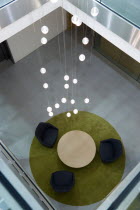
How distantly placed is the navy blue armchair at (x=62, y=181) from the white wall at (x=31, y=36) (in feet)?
17.2

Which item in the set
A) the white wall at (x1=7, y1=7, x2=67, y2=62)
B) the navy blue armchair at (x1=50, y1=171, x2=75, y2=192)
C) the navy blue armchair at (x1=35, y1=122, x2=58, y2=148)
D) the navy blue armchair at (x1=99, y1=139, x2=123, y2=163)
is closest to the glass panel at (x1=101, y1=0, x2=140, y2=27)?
the navy blue armchair at (x1=99, y1=139, x2=123, y2=163)

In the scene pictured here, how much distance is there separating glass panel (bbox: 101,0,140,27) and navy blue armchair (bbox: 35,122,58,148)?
418 centimetres

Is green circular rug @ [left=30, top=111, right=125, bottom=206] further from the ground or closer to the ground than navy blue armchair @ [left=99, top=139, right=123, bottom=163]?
closer to the ground

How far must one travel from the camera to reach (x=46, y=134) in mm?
7996

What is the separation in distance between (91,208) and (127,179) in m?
5.20

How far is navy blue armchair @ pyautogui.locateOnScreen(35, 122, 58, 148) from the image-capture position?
787 centimetres

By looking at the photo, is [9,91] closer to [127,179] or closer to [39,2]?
[39,2]

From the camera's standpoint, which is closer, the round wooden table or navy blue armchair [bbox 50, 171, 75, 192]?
navy blue armchair [bbox 50, 171, 75, 192]

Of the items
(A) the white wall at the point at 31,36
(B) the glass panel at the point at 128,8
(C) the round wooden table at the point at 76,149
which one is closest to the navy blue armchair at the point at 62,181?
(C) the round wooden table at the point at 76,149

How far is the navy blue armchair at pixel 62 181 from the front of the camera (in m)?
7.02

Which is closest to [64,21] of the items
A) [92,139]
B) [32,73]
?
[32,73]

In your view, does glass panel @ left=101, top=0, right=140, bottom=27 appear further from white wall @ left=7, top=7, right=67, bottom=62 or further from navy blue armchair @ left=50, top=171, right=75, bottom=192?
navy blue armchair @ left=50, top=171, right=75, bottom=192

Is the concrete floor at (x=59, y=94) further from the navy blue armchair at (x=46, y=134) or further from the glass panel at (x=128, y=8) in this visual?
the glass panel at (x=128, y=8)

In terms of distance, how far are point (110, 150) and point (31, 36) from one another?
18.7ft
